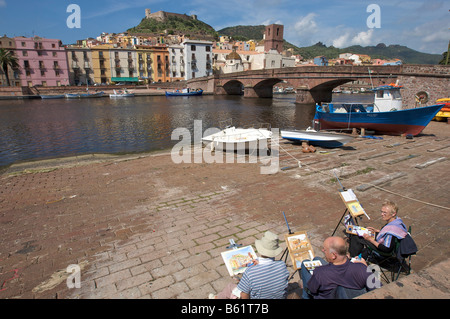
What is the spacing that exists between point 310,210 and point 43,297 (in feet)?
19.2

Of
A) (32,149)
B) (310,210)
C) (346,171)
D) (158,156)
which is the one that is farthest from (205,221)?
(32,149)

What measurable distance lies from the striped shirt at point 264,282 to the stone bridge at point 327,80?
892 inches

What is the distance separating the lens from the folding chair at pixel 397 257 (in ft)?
13.6

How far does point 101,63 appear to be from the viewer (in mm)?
85438

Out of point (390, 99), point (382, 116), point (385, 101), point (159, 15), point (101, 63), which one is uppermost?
point (159, 15)

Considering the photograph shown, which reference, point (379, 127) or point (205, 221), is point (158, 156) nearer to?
point (205, 221)

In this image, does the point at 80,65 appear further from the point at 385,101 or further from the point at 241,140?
the point at 385,101

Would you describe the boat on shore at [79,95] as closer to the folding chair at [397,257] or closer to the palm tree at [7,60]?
the palm tree at [7,60]

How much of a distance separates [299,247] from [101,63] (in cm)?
9570

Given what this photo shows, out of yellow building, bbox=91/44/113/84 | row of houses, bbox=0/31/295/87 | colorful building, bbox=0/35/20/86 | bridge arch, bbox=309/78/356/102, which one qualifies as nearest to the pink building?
row of houses, bbox=0/31/295/87

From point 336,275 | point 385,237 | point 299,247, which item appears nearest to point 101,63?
point 299,247

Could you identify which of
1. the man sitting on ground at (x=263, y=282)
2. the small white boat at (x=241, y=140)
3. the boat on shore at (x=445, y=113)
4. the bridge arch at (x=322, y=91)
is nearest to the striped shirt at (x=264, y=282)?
the man sitting on ground at (x=263, y=282)

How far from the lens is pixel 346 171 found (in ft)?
33.8
